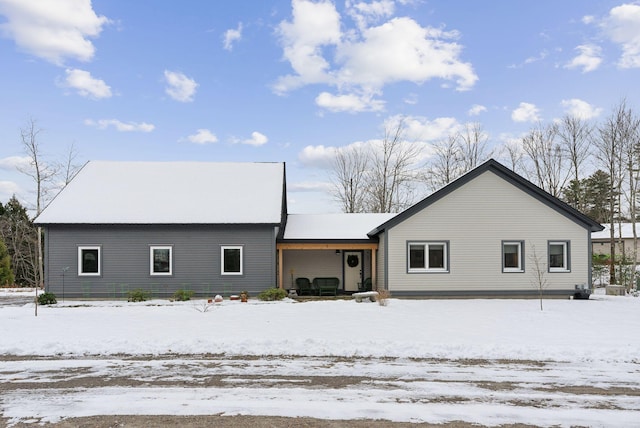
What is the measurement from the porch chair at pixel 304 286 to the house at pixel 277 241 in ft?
3.42

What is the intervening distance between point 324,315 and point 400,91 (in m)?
16.1

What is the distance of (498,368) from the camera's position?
7.17 meters

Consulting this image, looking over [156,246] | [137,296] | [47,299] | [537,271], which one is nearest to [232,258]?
[156,246]

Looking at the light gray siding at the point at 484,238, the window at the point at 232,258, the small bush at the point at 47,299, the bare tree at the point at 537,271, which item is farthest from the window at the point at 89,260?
the bare tree at the point at 537,271

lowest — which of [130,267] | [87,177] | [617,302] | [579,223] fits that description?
[617,302]

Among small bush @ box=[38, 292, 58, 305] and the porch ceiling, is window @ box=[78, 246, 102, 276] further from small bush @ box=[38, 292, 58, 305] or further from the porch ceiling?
the porch ceiling

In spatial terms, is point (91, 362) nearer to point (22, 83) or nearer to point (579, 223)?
point (22, 83)

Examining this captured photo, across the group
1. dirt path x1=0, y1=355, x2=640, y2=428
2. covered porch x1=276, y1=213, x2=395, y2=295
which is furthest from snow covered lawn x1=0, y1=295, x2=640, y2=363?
covered porch x1=276, y1=213, x2=395, y2=295

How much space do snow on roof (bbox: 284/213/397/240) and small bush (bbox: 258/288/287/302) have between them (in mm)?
2435

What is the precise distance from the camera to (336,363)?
746 centimetres

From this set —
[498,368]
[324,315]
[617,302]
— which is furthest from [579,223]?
[498,368]

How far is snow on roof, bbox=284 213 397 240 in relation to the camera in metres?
19.0

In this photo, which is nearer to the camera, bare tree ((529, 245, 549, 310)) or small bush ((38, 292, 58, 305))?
small bush ((38, 292, 58, 305))

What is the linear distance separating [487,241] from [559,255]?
3036 mm
